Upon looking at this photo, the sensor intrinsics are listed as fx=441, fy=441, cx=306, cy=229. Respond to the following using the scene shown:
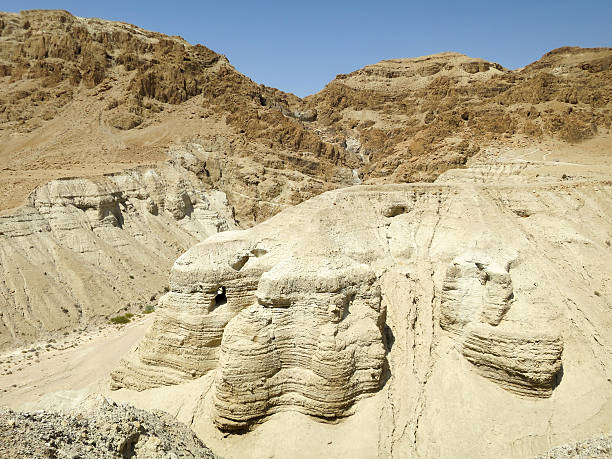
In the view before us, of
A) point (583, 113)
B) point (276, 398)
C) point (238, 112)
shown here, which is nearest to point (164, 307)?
point (276, 398)

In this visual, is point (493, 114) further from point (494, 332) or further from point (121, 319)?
point (121, 319)

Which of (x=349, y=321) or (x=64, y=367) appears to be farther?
(x=64, y=367)

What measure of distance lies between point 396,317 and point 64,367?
49.1 ft

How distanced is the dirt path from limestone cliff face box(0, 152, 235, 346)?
202 cm

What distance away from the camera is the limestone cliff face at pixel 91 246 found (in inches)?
955

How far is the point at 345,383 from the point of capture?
11898 millimetres

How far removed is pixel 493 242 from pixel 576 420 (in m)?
5.45

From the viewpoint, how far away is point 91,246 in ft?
98.6

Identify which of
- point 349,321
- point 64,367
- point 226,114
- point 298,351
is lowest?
point 64,367

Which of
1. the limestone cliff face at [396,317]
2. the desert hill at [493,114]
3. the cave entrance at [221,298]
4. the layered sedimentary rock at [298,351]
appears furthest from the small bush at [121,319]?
the desert hill at [493,114]

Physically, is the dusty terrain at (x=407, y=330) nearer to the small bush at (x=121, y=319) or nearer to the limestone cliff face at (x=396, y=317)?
the limestone cliff face at (x=396, y=317)

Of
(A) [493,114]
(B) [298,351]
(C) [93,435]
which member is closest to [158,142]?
(A) [493,114]

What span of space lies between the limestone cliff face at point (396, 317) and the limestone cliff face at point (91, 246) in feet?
42.2

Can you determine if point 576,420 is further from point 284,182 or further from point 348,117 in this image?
point 348,117
